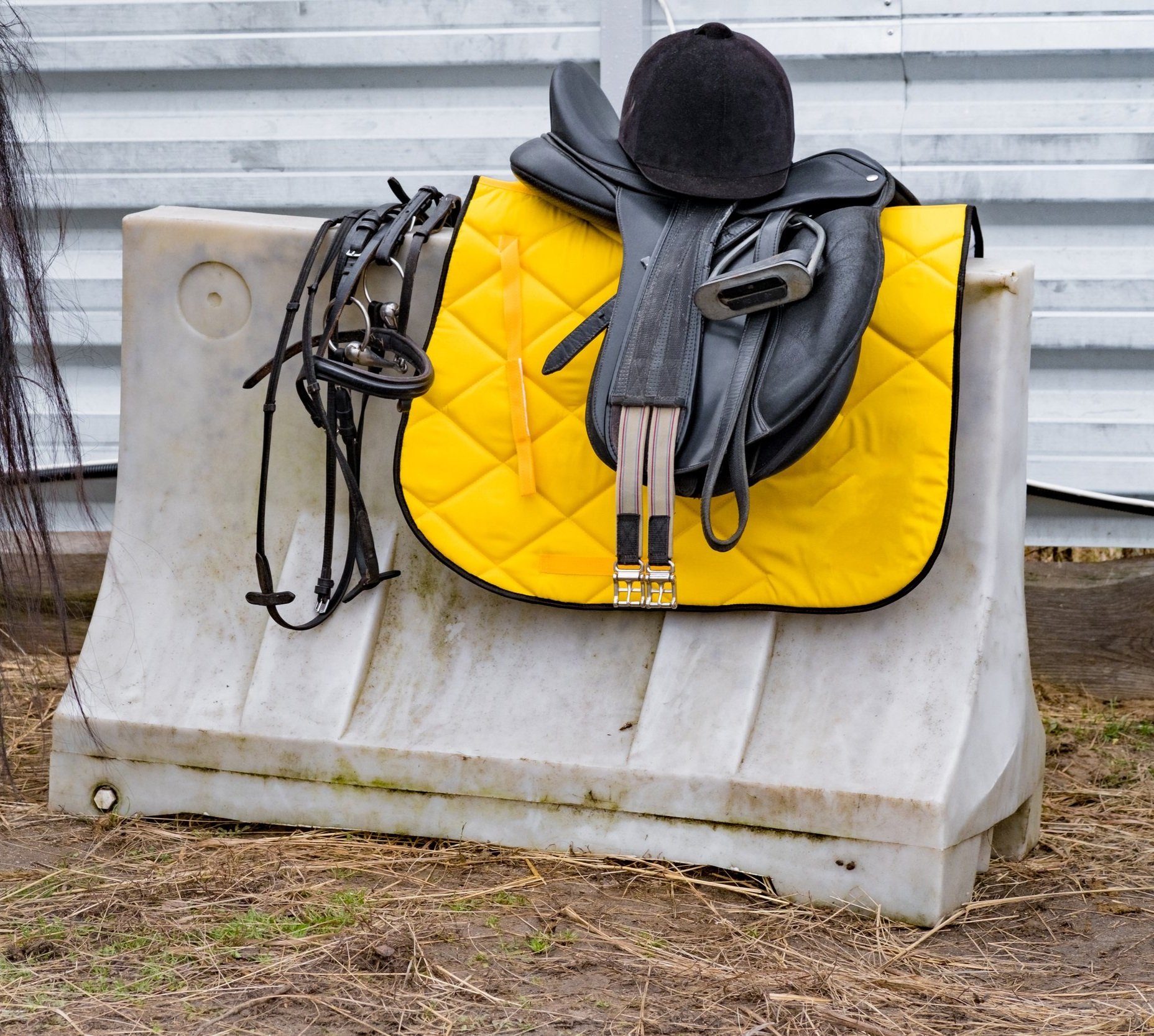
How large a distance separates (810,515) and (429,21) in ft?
5.79

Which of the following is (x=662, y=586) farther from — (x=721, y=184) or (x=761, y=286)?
(x=721, y=184)

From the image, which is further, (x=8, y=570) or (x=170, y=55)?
(x=170, y=55)

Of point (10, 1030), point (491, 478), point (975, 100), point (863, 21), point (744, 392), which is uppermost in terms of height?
point (863, 21)

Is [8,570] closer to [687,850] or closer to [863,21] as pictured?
[687,850]

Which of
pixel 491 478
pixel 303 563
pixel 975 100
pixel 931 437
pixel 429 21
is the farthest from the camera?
pixel 429 21

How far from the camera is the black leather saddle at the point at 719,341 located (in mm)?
1676

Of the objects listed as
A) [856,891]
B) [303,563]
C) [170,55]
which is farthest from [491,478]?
[170,55]

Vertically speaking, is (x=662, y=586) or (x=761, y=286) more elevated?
(x=761, y=286)

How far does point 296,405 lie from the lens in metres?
2.19

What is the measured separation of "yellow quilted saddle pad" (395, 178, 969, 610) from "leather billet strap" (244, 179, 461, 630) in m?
0.09

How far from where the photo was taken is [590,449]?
1.95 meters

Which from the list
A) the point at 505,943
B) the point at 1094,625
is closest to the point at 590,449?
the point at 505,943

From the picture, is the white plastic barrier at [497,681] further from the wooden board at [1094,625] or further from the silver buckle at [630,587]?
the wooden board at [1094,625]

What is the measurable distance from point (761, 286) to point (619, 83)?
137cm
